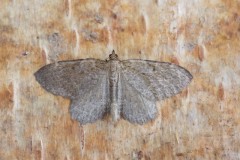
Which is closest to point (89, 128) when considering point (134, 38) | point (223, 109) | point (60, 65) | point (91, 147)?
point (91, 147)

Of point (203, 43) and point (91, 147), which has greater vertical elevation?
point (203, 43)

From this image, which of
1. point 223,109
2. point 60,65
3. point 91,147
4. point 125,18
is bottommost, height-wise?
point 91,147

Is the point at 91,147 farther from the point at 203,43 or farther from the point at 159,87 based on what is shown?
the point at 203,43

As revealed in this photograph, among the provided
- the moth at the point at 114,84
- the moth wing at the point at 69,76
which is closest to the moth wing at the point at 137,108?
the moth at the point at 114,84

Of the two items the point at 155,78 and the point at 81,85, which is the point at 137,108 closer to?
the point at 155,78

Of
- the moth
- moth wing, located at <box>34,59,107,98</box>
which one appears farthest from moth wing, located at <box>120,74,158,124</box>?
moth wing, located at <box>34,59,107,98</box>

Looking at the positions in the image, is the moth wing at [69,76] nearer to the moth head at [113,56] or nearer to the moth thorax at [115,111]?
the moth head at [113,56]

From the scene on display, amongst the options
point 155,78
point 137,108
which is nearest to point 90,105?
point 137,108
